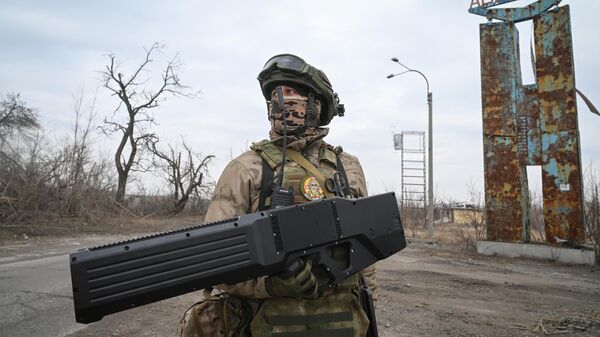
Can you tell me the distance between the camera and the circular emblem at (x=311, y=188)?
190 centimetres

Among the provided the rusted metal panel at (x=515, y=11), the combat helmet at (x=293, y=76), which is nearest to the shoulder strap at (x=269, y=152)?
the combat helmet at (x=293, y=76)

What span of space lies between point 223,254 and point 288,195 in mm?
471

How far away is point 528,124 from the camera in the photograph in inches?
324

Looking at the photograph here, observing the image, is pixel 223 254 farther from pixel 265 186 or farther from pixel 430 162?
pixel 430 162

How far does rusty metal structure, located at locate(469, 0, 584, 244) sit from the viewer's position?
768 cm

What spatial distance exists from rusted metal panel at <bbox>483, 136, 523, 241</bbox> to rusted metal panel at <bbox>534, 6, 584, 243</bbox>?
20.9 inches

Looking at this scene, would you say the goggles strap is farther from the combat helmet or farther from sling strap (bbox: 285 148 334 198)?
sling strap (bbox: 285 148 334 198)

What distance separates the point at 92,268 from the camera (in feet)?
4.39

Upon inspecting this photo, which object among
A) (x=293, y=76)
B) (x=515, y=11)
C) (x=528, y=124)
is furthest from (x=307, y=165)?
(x=515, y=11)

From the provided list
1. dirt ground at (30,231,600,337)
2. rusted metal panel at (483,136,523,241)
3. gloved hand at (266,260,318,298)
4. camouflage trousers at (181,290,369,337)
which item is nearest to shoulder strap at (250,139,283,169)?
gloved hand at (266,260,318,298)

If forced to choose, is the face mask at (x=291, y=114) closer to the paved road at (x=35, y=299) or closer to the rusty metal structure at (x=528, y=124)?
the paved road at (x=35, y=299)

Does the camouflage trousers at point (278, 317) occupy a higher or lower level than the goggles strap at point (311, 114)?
lower

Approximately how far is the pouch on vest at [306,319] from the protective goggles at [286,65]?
121cm

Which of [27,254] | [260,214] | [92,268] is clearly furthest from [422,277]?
[27,254]
